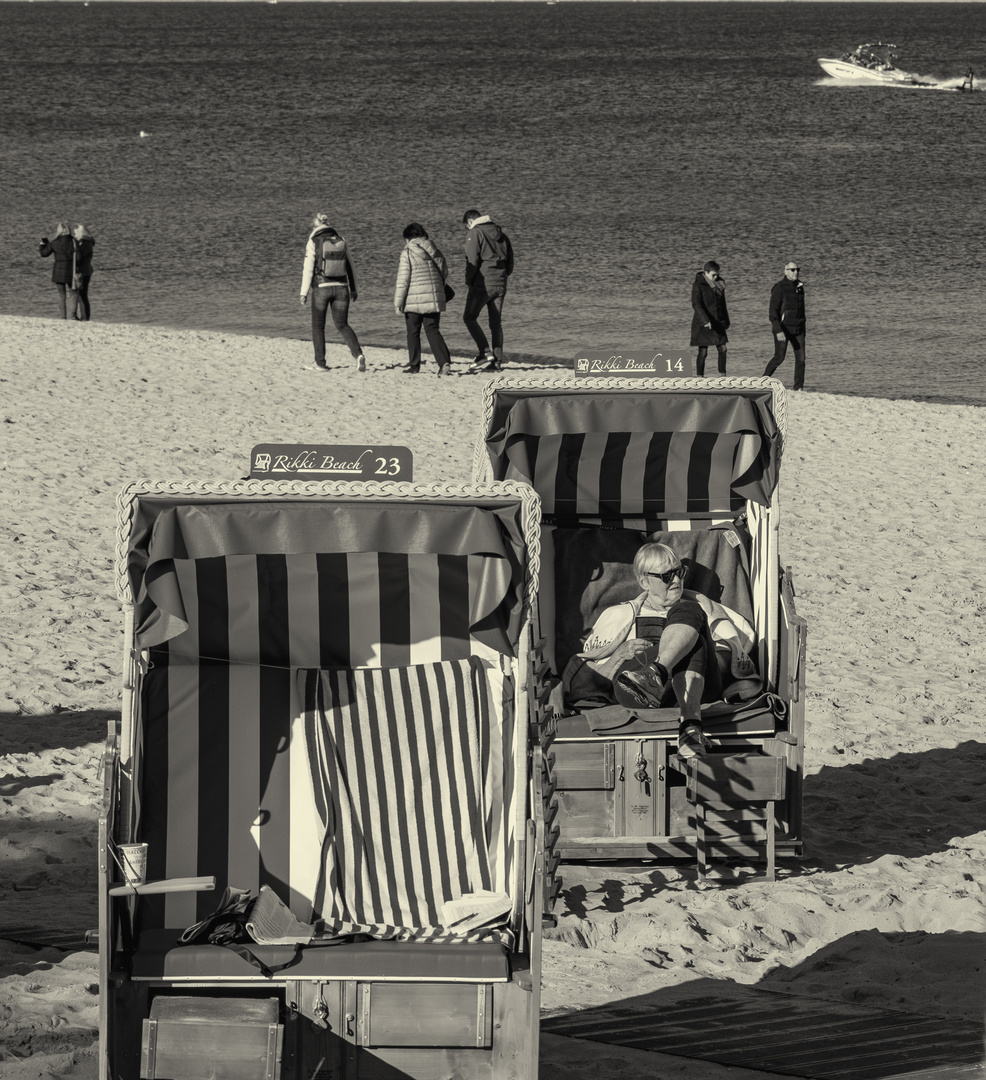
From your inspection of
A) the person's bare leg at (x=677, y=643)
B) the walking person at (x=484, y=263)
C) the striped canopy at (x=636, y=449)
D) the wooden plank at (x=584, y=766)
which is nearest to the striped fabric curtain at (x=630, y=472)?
the striped canopy at (x=636, y=449)

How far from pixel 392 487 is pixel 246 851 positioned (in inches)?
50.4

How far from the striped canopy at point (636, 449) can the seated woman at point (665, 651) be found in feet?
2.22

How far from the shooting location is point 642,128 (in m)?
60.3

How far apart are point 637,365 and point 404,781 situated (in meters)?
3.03

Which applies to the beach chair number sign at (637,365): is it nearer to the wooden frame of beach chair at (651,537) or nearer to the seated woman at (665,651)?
the wooden frame of beach chair at (651,537)

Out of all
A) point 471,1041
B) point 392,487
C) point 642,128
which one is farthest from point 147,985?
point 642,128

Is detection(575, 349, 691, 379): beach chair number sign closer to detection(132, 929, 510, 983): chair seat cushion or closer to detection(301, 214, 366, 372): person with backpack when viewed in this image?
detection(132, 929, 510, 983): chair seat cushion

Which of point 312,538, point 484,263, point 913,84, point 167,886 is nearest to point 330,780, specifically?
point 167,886

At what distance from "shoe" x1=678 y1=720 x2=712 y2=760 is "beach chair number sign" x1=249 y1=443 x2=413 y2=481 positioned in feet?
6.19

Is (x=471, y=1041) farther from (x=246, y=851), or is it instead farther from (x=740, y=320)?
(x=740, y=320)

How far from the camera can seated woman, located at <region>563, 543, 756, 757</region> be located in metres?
6.22

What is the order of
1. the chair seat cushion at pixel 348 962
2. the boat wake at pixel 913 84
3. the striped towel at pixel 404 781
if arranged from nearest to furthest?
the chair seat cushion at pixel 348 962
the striped towel at pixel 404 781
the boat wake at pixel 913 84

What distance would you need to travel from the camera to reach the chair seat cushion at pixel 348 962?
426 cm

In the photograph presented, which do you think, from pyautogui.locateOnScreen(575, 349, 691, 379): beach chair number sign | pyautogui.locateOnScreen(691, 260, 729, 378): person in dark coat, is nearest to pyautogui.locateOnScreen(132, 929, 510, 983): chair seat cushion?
pyautogui.locateOnScreen(575, 349, 691, 379): beach chair number sign
